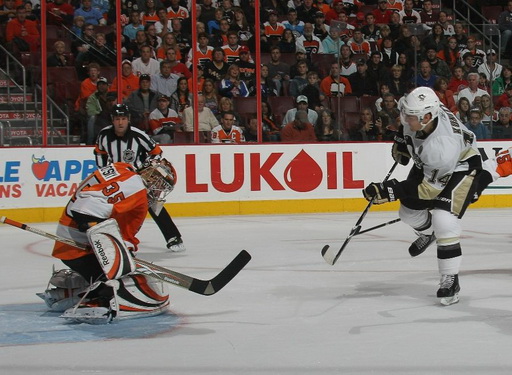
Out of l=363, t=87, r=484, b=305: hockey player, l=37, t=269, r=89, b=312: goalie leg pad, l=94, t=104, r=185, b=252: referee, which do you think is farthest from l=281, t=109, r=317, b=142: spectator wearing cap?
l=37, t=269, r=89, b=312: goalie leg pad

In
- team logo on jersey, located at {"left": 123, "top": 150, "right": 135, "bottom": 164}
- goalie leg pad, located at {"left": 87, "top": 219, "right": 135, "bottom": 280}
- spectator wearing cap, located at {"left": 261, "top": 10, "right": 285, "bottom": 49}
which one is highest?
spectator wearing cap, located at {"left": 261, "top": 10, "right": 285, "bottom": 49}

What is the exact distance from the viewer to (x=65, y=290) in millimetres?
4473

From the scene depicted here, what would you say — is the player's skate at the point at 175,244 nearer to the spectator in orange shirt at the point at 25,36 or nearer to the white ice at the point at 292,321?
the white ice at the point at 292,321

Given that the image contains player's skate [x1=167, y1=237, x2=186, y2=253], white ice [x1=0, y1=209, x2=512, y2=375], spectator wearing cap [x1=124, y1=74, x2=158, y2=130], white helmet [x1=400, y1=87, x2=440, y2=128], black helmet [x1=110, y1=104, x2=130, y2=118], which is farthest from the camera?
spectator wearing cap [x1=124, y1=74, x2=158, y2=130]

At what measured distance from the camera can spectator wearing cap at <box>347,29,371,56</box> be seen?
988cm

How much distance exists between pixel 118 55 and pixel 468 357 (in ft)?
20.7

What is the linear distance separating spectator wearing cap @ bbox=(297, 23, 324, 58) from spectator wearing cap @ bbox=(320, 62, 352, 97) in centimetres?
29

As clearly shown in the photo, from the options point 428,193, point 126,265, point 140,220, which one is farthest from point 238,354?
point 428,193

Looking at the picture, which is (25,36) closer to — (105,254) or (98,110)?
(98,110)

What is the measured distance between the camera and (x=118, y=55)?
905cm

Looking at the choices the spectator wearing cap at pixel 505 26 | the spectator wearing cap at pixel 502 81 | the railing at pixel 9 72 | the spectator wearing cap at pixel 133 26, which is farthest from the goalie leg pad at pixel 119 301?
the spectator wearing cap at pixel 505 26

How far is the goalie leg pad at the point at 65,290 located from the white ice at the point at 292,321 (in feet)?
0.30

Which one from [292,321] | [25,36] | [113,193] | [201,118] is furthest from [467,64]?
[113,193]

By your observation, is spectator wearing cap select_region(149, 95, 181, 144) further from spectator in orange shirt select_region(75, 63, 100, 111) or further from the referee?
the referee
